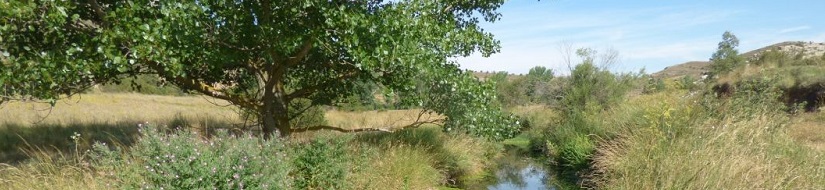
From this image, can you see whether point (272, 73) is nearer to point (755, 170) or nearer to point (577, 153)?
point (755, 170)

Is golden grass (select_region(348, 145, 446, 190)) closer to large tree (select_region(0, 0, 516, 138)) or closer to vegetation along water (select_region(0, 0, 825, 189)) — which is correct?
vegetation along water (select_region(0, 0, 825, 189))

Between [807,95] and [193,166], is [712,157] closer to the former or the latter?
[193,166]

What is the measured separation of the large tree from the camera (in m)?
6.08

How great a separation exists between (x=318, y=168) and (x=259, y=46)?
74.2 inches

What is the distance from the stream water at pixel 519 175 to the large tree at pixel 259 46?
4.59 meters

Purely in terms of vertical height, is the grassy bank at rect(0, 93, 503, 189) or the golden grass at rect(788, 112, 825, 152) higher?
the grassy bank at rect(0, 93, 503, 189)

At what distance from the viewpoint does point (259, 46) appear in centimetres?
805

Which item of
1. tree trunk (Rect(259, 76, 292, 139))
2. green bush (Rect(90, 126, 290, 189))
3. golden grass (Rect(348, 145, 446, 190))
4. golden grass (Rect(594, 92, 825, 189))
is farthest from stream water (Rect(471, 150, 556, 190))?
green bush (Rect(90, 126, 290, 189))

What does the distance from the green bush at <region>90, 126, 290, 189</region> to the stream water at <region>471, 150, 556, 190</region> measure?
7.62m

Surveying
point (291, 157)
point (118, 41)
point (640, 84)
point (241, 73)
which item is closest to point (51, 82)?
point (118, 41)

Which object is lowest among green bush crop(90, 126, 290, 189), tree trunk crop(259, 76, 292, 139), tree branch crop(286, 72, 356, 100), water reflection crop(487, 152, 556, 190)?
water reflection crop(487, 152, 556, 190)

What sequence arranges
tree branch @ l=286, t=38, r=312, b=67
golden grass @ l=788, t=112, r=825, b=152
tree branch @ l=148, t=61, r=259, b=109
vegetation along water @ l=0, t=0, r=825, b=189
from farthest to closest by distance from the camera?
golden grass @ l=788, t=112, r=825, b=152 → tree branch @ l=148, t=61, r=259, b=109 → tree branch @ l=286, t=38, r=312, b=67 → vegetation along water @ l=0, t=0, r=825, b=189

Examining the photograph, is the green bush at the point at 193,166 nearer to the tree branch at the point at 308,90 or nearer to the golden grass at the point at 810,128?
the tree branch at the point at 308,90

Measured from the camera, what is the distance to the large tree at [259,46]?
608cm
